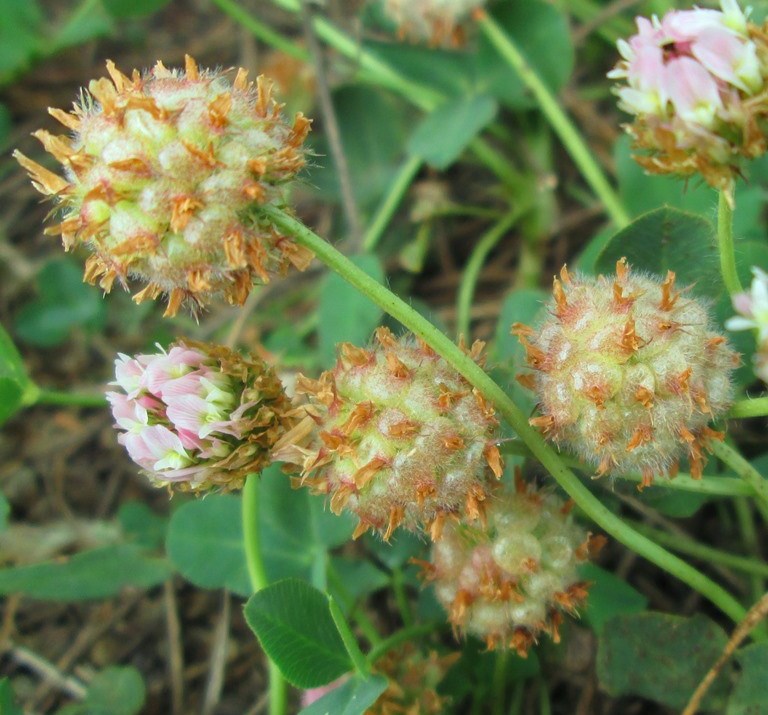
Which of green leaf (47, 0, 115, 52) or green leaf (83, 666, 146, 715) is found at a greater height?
green leaf (47, 0, 115, 52)

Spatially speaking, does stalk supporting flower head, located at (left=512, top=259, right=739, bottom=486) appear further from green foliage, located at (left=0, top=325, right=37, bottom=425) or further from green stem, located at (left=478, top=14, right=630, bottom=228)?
green foliage, located at (left=0, top=325, right=37, bottom=425)

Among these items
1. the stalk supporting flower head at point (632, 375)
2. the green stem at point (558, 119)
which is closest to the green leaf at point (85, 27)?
the green stem at point (558, 119)

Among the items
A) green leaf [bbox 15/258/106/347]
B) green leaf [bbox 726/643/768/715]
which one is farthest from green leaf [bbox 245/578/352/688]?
green leaf [bbox 15/258/106/347]

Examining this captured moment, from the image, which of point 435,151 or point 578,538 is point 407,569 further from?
point 435,151

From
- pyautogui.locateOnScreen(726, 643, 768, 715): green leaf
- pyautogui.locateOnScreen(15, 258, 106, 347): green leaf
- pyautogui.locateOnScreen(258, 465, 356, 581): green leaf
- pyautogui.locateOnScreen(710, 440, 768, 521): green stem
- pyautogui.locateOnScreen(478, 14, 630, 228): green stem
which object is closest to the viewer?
pyautogui.locateOnScreen(710, 440, 768, 521): green stem

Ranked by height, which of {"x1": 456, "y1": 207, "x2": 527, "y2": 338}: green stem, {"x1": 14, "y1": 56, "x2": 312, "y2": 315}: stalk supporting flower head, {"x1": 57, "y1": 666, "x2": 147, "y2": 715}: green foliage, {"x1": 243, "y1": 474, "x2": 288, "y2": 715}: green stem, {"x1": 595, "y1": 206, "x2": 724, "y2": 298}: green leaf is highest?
{"x1": 14, "y1": 56, "x2": 312, "y2": 315}: stalk supporting flower head

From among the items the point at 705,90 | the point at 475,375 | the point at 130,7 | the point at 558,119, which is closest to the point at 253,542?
the point at 475,375

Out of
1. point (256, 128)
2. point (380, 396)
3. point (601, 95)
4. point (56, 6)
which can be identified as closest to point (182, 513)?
point (380, 396)
